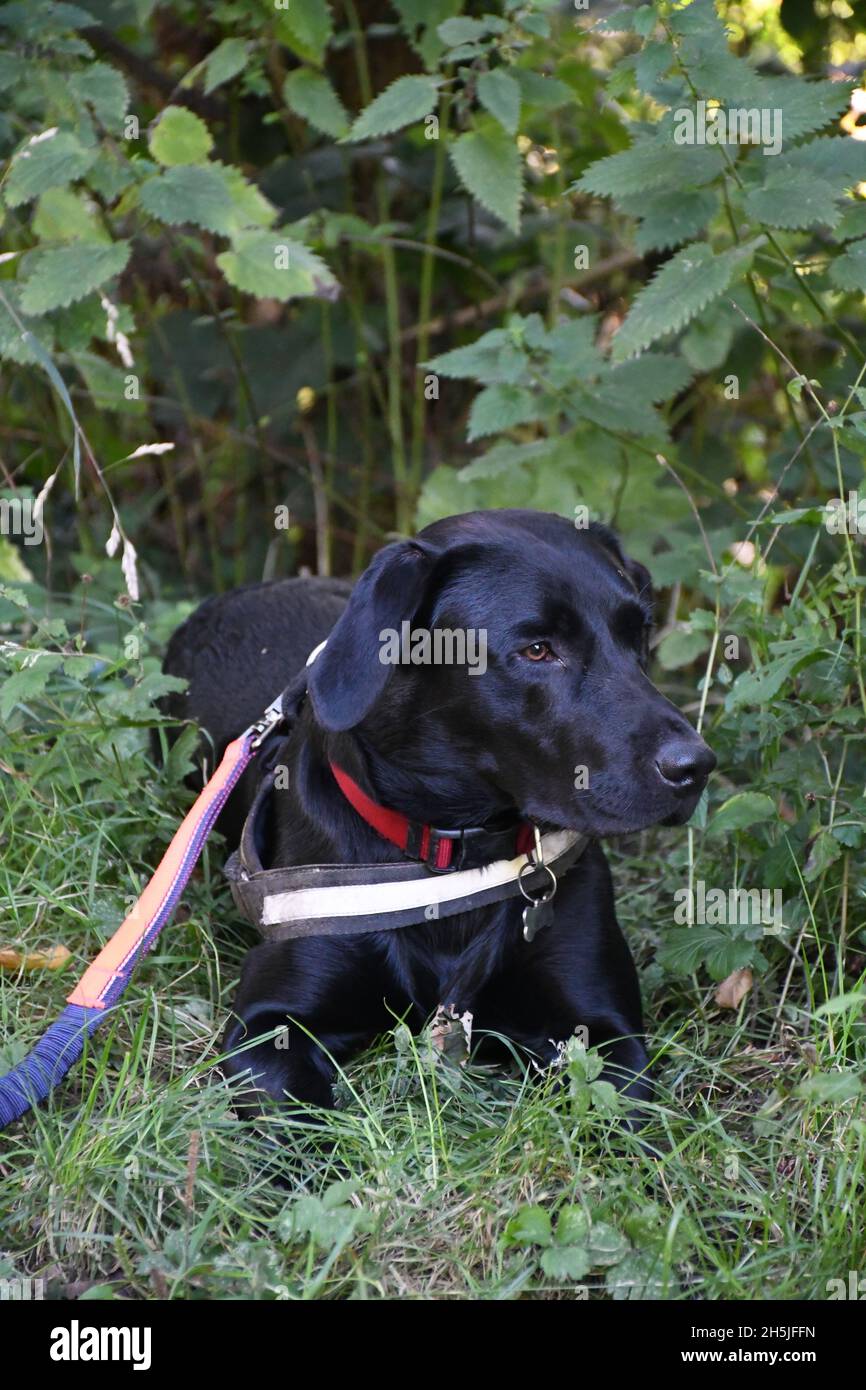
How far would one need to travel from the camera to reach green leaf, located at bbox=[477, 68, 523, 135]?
309 centimetres

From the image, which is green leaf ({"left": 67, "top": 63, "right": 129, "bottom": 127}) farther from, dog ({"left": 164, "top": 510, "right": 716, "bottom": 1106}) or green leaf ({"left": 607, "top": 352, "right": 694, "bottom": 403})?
dog ({"left": 164, "top": 510, "right": 716, "bottom": 1106})

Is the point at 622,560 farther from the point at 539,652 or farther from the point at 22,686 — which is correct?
the point at 22,686

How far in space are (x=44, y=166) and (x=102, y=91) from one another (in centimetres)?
27

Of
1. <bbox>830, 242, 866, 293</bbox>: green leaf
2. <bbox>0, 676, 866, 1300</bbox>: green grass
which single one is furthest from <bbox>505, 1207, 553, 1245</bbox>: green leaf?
<bbox>830, 242, 866, 293</bbox>: green leaf

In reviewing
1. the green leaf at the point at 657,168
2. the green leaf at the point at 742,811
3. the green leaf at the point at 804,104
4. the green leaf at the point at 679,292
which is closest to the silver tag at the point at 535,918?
the green leaf at the point at 742,811

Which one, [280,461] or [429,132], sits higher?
[429,132]

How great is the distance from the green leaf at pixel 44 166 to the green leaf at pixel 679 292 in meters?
1.26

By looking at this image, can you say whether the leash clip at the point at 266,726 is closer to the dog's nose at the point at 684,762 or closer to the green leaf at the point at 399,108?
the dog's nose at the point at 684,762

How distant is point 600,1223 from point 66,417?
3281mm

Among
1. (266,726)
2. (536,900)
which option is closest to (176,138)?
(266,726)

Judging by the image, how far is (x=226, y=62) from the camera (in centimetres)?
348

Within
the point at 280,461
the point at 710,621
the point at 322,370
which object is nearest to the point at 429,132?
the point at 322,370

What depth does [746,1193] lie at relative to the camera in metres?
1.92
